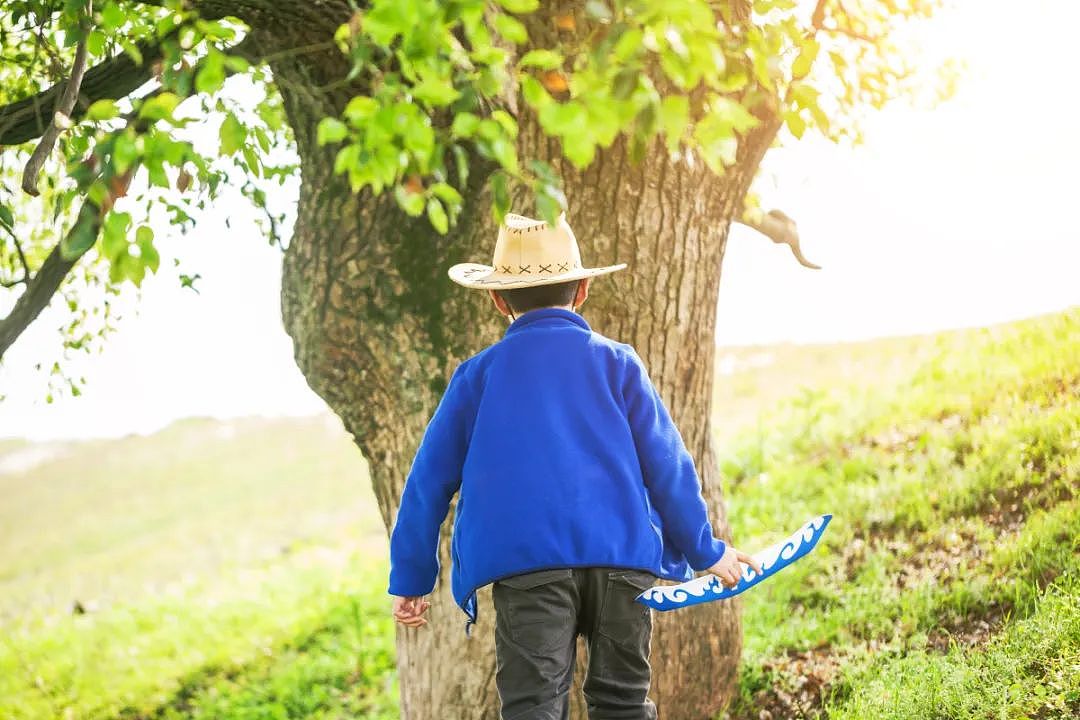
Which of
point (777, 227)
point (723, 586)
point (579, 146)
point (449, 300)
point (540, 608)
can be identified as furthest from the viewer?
point (777, 227)

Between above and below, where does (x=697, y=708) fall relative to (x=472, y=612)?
below

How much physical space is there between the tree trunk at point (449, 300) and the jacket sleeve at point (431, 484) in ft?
2.86

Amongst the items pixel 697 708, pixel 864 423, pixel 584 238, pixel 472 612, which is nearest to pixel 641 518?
pixel 472 612

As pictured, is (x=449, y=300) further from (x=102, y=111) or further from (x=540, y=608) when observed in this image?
(x=102, y=111)

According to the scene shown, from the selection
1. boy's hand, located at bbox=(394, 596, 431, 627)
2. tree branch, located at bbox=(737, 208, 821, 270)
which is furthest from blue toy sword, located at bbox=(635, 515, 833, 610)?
tree branch, located at bbox=(737, 208, 821, 270)

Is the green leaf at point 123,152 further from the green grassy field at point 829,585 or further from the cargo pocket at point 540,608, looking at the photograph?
the green grassy field at point 829,585

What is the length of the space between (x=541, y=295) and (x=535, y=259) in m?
0.12

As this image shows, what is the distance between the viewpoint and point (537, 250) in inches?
133

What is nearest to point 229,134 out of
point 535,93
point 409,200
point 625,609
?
point 409,200

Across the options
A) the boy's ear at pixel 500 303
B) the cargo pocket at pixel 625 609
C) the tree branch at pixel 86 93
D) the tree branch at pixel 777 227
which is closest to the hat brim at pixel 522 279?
the boy's ear at pixel 500 303

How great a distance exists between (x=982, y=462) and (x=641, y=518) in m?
3.63

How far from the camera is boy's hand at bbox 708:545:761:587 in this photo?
3350 mm

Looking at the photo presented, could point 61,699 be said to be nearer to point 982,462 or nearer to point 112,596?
point 112,596

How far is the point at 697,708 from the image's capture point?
462cm
